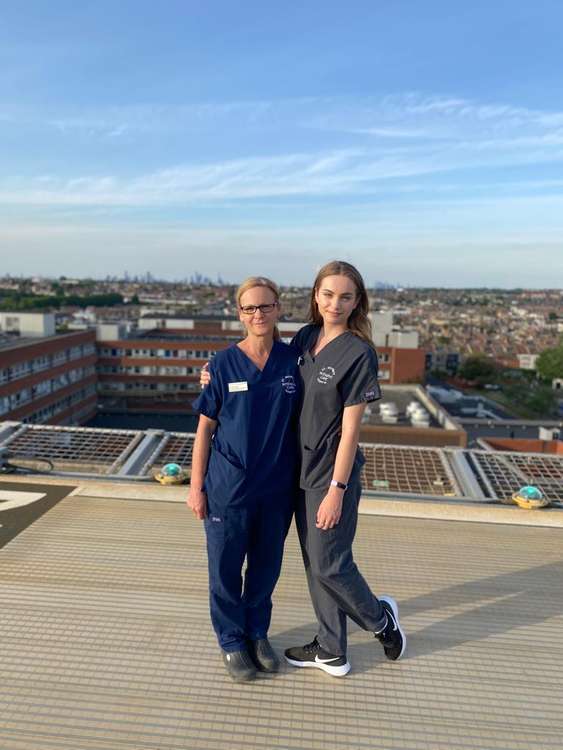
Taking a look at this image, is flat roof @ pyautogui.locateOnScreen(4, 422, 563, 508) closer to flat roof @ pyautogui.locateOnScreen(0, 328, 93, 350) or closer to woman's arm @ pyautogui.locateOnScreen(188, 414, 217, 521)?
woman's arm @ pyautogui.locateOnScreen(188, 414, 217, 521)

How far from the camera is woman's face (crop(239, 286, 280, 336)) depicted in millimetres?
3160

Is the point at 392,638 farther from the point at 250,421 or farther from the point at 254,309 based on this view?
the point at 254,309

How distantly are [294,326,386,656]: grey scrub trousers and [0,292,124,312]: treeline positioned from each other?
94.2 m

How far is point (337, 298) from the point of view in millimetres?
3129

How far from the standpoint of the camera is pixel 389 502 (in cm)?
601

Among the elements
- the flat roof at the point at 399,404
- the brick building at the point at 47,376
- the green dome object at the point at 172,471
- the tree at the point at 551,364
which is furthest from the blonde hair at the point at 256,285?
the tree at the point at 551,364

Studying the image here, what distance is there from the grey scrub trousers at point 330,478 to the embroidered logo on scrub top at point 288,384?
65 millimetres

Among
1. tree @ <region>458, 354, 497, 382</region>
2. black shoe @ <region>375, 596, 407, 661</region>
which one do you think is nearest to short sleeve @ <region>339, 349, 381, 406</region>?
black shoe @ <region>375, 596, 407, 661</region>

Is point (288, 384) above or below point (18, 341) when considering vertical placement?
above

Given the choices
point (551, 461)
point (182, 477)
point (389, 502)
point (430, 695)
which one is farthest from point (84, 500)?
point (551, 461)

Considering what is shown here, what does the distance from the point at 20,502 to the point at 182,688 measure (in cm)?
321

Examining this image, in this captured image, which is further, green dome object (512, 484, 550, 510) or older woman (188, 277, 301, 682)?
green dome object (512, 484, 550, 510)

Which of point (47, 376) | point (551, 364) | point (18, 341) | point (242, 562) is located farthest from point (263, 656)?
point (551, 364)

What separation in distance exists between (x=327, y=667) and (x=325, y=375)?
165 centimetres
